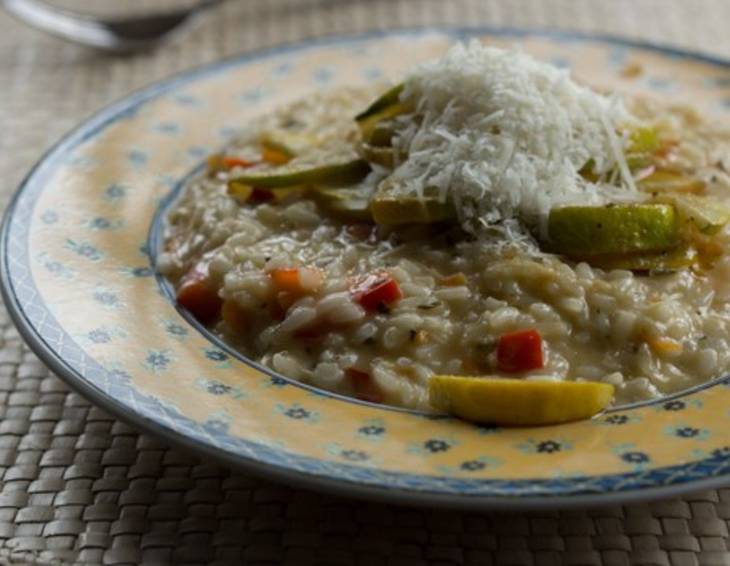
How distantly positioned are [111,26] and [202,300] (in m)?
3.11

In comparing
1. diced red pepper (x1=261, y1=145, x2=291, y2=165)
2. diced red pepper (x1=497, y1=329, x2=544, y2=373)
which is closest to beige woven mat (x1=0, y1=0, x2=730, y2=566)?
diced red pepper (x1=497, y1=329, x2=544, y2=373)

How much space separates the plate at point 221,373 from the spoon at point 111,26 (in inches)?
55.0

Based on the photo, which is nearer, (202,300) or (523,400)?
(523,400)

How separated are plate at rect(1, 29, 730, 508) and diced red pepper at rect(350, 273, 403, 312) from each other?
13.3 inches

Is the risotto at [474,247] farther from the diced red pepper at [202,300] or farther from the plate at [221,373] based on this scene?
the plate at [221,373]

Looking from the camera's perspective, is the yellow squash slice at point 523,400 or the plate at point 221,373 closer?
the plate at point 221,373

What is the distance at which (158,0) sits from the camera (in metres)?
7.20

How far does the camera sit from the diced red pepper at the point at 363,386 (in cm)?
321

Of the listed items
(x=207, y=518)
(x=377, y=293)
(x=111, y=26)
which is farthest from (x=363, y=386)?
(x=111, y=26)

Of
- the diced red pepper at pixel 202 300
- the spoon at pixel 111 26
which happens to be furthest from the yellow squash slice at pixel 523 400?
the spoon at pixel 111 26

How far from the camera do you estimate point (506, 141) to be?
3676 mm

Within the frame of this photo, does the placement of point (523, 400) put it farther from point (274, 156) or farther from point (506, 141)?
point (274, 156)

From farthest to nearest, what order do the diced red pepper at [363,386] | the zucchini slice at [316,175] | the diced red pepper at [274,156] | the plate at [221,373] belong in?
the diced red pepper at [274,156], the zucchini slice at [316,175], the diced red pepper at [363,386], the plate at [221,373]

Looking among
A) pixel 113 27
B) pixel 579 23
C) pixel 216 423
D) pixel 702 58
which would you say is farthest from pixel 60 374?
pixel 579 23
